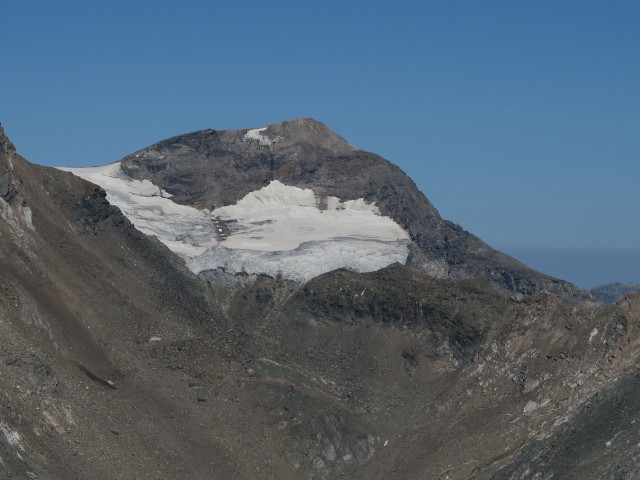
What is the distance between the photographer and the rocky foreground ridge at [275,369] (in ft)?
298

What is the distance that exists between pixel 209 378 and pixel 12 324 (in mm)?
18436

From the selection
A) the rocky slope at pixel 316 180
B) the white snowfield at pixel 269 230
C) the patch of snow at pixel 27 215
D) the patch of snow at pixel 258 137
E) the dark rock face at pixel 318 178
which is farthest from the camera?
the patch of snow at pixel 258 137

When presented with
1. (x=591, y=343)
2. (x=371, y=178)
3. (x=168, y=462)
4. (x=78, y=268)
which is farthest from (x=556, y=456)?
(x=371, y=178)

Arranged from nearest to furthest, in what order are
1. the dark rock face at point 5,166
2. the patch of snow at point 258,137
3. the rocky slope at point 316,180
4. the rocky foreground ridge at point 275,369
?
the rocky foreground ridge at point 275,369 < the dark rock face at point 5,166 < the rocky slope at point 316,180 < the patch of snow at point 258,137

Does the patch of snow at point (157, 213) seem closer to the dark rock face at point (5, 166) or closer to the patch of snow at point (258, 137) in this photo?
the patch of snow at point (258, 137)

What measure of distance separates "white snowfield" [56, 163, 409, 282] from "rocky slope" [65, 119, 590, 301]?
1.23 meters

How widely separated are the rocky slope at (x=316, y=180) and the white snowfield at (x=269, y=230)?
4.04ft

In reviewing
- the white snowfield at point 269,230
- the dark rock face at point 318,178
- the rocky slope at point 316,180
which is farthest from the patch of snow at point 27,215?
the dark rock face at point 318,178

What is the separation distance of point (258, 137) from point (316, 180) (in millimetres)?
14937

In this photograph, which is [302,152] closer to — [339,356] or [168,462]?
[339,356]

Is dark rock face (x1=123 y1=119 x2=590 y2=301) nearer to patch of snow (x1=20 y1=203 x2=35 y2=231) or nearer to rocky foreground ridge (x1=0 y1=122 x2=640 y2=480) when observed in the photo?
rocky foreground ridge (x1=0 y1=122 x2=640 y2=480)

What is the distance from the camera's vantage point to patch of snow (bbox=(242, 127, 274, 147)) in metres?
182

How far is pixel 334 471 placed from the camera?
4008 inches

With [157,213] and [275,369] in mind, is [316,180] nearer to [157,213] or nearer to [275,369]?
[157,213]
